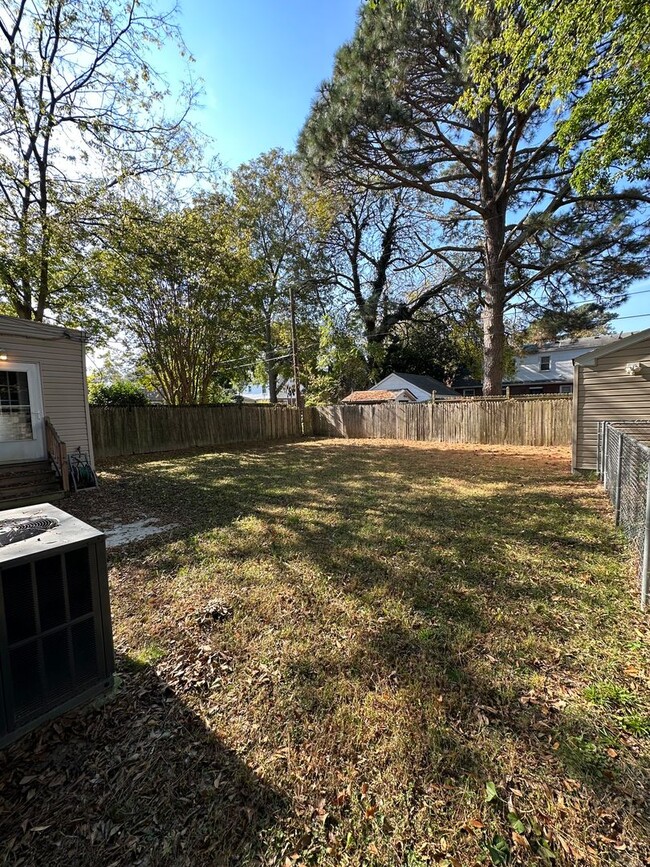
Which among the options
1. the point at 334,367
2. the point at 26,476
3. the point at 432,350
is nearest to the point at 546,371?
the point at 432,350

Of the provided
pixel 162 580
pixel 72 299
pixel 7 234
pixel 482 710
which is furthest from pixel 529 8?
pixel 72 299

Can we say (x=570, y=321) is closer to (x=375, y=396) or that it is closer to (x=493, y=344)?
(x=493, y=344)

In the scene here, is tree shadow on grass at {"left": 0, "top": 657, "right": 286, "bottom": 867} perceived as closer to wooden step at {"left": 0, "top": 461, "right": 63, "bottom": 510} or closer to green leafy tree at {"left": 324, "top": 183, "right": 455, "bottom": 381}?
wooden step at {"left": 0, "top": 461, "right": 63, "bottom": 510}

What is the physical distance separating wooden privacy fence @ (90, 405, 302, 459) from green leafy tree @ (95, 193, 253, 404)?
1.57 meters

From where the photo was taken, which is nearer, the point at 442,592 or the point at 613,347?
the point at 442,592

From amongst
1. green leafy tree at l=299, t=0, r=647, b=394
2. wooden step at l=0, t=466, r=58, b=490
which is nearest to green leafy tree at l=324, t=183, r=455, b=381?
green leafy tree at l=299, t=0, r=647, b=394

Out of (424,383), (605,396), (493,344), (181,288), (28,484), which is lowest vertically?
(28,484)

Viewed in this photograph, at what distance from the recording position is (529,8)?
5508 mm

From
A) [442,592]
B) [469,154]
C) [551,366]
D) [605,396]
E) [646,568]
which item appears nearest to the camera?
[646,568]

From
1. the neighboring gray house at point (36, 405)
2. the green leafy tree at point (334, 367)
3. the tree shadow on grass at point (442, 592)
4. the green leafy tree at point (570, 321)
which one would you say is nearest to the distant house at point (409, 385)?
the green leafy tree at point (334, 367)

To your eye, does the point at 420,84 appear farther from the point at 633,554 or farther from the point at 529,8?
the point at 633,554

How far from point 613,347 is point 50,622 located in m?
8.52

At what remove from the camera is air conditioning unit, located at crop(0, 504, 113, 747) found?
1.62 metres

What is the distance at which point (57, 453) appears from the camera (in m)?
6.74
